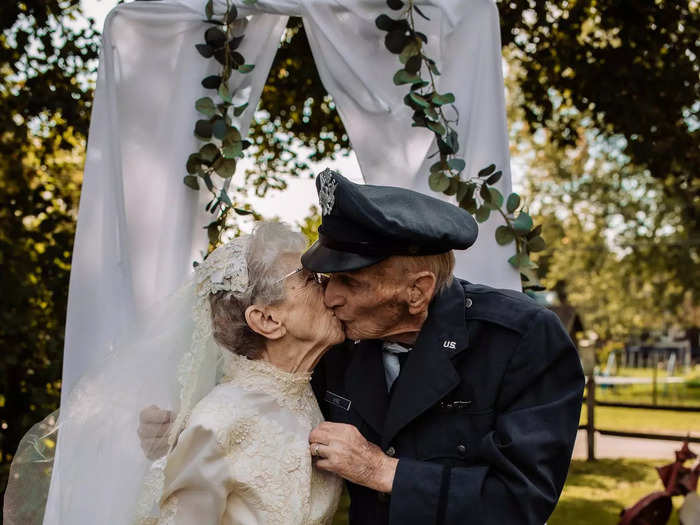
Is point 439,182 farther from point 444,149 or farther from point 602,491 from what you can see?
point 602,491

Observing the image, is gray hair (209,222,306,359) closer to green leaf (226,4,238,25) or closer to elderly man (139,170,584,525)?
elderly man (139,170,584,525)

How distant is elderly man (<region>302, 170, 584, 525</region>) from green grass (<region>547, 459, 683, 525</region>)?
19.1 ft

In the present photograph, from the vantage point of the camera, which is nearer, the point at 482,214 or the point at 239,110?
the point at 482,214

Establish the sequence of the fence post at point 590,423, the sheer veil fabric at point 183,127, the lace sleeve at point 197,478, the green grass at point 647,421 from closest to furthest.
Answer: the lace sleeve at point 197,478
the sheer veil fabric at point 183,127
the fence post at point 590,423
the green grass at point 647,421

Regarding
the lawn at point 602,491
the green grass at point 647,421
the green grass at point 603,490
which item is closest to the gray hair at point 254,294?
the lawn at point 602,491

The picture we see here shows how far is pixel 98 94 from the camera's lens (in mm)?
2914

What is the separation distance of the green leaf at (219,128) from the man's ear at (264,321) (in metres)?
0.85

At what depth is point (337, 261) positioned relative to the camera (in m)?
2.21

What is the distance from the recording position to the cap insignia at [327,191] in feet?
7.45

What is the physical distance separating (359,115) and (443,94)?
13.5 inches

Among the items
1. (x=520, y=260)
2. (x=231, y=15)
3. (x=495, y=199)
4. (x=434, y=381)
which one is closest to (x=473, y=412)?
(x=434, y=381)

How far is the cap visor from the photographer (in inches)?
86.3

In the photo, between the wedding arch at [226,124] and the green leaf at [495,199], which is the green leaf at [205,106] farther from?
the green leaf at [495,199]

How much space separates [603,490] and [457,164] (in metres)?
7.66
